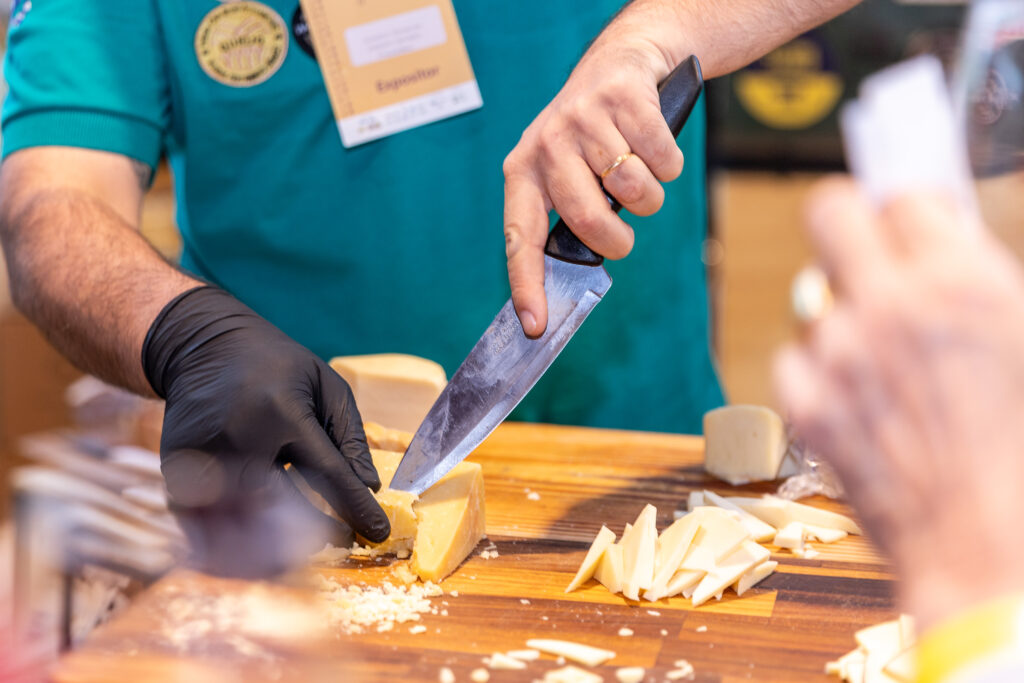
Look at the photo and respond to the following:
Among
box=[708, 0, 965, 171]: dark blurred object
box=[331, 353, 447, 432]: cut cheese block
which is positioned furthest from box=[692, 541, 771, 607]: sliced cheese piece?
box=[708, 0, 965, 171]: dark blurred object

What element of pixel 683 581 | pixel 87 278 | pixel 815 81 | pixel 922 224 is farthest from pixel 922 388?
pixel 815 81

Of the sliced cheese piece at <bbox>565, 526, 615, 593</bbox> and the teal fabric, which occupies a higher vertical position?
the teal fabric

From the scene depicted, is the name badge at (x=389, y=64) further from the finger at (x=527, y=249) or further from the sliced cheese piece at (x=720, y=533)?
the sliced cheese piece at (x=720, y=533)

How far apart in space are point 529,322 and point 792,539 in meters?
0.42

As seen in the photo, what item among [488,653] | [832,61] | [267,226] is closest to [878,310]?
[488,653]

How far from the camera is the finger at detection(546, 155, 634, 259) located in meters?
1.30

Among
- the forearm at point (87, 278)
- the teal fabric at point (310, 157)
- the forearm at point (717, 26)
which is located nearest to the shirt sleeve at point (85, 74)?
the teal fabric at point (310, 157)

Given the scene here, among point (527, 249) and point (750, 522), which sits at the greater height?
point (527, 249)

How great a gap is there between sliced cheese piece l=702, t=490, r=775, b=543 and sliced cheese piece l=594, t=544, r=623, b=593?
0.59 ft

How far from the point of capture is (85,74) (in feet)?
5.37

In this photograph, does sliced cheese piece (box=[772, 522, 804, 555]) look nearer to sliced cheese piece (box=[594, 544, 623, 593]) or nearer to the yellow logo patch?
sliced cheese piece (box=[594, 544, 623, 593])

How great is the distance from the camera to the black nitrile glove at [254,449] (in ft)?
4.02

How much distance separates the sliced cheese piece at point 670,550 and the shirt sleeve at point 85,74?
3.38 feet

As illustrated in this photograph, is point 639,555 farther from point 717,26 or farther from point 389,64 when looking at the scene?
point 389,64
